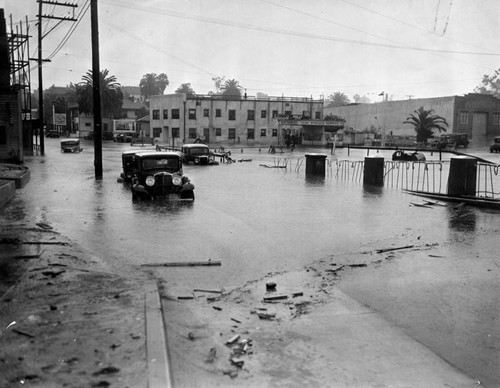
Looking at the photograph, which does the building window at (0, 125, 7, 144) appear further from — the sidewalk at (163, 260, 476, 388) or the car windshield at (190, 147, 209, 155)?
the sidewalk at (163, 260, 476, 388)

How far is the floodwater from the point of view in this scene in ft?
21.7

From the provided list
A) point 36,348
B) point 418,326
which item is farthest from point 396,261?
point 36,348

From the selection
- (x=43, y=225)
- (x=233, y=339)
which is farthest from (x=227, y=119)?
(x=233, y=339)

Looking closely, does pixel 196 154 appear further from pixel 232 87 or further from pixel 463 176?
pixel 232 87

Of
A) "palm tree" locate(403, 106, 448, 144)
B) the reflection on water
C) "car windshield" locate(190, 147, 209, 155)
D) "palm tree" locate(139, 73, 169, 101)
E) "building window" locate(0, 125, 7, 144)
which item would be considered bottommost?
the reflection on water

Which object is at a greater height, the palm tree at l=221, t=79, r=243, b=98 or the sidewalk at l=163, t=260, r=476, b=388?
the palm tree at l=221, t=79, r=243, b=98

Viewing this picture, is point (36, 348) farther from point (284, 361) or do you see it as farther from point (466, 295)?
point (466, 295)

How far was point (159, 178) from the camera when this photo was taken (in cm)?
1680

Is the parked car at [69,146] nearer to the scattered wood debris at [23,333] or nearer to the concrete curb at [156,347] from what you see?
the concrete curb at [156,347]

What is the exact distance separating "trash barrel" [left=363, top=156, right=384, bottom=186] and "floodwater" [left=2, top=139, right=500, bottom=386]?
1.23m

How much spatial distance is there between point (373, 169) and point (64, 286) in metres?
17.0

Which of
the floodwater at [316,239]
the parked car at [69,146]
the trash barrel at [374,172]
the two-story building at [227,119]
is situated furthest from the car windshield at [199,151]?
the two-story building at [227,119]

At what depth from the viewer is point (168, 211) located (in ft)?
48.4

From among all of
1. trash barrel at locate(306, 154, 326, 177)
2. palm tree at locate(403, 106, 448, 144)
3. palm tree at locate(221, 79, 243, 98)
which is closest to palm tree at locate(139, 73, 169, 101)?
palm tree at locate(221, 79, 243, 98)
